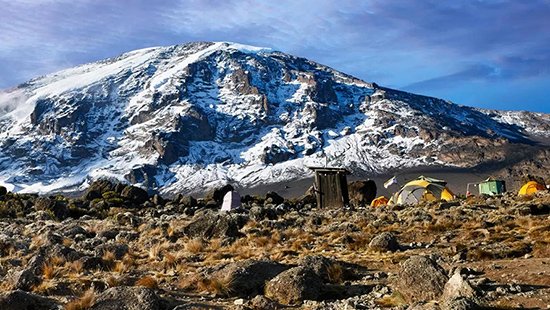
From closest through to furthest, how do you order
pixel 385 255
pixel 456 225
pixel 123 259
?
pixel 385 255 → pixel 123 259 → pixel 456 225

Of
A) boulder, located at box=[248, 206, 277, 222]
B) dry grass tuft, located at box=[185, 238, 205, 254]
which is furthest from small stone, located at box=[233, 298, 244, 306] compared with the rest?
boulder, located at box=[248, 206, 277, 222]

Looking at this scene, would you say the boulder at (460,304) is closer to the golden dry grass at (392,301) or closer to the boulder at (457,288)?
the boulder at (457,288)

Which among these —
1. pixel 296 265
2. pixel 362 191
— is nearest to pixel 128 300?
pixel 296 265

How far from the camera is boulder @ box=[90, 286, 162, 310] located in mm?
7385

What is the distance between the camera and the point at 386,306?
24.9ft

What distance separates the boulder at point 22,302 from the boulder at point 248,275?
2618mm

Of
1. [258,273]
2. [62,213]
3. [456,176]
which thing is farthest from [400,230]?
[456,176]

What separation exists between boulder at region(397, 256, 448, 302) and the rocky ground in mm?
14

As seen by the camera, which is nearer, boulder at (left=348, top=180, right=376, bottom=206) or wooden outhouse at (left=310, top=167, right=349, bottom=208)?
wooden outhouse at (left=310, top=167, right=349, bottom=208)

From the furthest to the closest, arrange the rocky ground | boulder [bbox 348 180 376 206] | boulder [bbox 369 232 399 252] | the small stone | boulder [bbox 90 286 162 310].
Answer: boulder [bbox 348 180 376 206] → boulder [bbox 369 232 399 252] → the small stone → the rocky ground → boulder [bbox 90 286 162 310]

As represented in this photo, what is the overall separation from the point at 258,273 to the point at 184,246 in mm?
6273

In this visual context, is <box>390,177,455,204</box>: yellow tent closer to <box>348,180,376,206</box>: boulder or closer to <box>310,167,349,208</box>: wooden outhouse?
<box>348,180,376,206</box>: boulder

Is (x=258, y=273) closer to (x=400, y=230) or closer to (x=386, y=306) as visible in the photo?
(x=386, y=306)

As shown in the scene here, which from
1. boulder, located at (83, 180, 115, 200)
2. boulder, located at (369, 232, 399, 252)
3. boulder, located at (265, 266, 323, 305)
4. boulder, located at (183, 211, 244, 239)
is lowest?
boulder, located at (265, 266, 323, 305)
